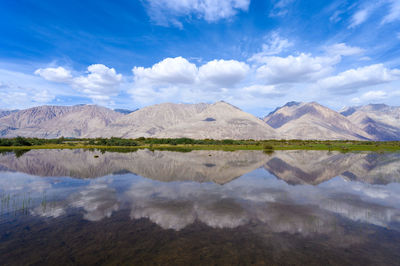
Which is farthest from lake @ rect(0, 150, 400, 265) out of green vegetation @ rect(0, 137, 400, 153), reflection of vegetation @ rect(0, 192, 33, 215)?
green vegetation @ rect(0, 137, 400, 153)

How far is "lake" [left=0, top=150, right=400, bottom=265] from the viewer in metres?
15.3

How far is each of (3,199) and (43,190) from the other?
572 cm

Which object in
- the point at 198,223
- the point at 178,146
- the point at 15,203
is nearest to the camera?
the point at 198,223

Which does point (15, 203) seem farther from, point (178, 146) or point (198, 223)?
point (178, 146)

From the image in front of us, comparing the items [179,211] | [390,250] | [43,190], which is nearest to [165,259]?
[179,211]

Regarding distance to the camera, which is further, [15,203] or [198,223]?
[15,203]

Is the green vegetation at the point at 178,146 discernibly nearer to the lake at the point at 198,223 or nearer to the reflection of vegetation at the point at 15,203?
the lake at the point at 198,223

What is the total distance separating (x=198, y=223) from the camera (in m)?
21.0

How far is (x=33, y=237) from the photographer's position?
17484mm

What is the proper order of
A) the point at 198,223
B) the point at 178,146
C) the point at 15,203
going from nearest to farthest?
the point at 198,223 < the point at 15,203 < the point at 178,146

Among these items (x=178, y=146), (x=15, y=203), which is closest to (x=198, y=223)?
(x=15, y=203)

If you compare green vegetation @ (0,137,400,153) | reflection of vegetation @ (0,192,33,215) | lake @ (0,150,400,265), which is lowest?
lake @ (0,150,400,265)

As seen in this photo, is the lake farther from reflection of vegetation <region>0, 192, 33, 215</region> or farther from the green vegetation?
the green vegetation

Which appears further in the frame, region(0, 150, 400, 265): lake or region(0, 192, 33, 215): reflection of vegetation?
region(0, 192, 33, 215): reflection of vegetation
